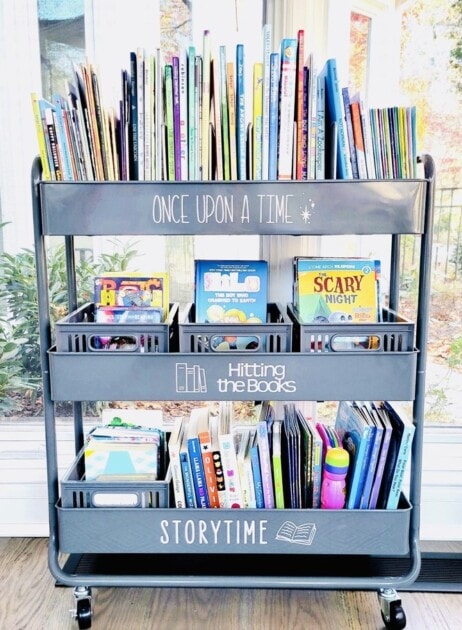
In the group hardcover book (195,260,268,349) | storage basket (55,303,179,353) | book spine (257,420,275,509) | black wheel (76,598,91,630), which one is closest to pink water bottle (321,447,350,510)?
book spine (257,420,275,509)

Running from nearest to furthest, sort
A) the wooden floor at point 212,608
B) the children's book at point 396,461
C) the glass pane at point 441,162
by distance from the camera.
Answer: the children's book at point 396,461 < the wooden floor at point 212,608 < the glass pane at point 441,162

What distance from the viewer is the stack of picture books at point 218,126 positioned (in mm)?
1140

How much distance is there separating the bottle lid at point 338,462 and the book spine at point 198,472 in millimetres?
304

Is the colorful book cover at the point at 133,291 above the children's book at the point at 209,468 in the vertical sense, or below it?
above

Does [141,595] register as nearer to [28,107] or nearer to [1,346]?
[1,346]

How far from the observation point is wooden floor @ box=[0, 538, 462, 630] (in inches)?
53.8

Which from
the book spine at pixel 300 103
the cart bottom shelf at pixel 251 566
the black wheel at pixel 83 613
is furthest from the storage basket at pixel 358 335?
the black wheel at pixel 83 613

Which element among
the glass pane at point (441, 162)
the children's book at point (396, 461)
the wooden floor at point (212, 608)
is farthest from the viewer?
the glass pane at point (441, 162)

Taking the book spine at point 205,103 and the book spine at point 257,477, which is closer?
the book spine at point 205,103

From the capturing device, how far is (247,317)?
129 cm

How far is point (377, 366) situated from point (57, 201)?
779mm

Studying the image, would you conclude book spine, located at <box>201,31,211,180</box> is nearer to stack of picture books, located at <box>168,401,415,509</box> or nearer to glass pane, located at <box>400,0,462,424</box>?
stack of picture books, located at <box>168,401,415,509</box>

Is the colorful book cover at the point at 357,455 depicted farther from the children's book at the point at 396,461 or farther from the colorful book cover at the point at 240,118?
the colorful book cover at the point at 240,118

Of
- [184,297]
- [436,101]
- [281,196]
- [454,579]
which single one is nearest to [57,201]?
[281,196]
